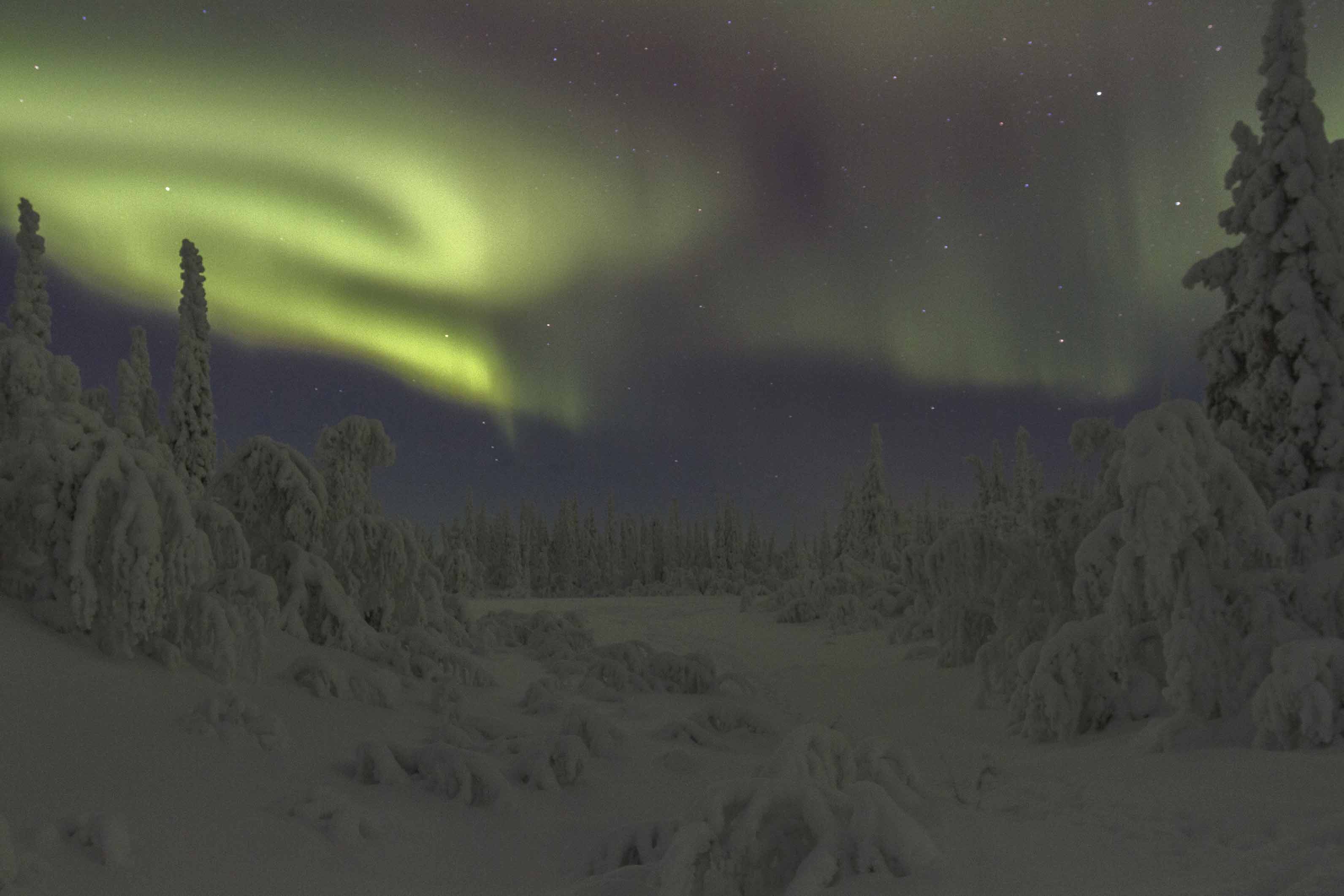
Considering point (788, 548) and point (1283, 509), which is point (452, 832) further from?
point (788, 548)

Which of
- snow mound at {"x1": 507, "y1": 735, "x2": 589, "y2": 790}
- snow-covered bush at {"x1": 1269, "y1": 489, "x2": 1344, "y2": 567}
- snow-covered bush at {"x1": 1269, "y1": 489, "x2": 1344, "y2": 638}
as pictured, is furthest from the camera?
snow-covered bush at {"x1": 1269, "y1": 489, "x2": 1344, "y2": 567}

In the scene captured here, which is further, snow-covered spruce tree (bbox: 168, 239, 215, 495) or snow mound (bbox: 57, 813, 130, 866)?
snow-covered spruce tree (bbox: 168, 239, 215, 495)

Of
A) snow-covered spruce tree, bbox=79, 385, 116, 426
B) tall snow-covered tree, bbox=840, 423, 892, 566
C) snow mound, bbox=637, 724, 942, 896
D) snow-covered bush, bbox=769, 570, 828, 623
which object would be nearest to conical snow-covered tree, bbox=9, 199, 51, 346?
snow-covered spruce tree, bbox=79, 385, 116, 426

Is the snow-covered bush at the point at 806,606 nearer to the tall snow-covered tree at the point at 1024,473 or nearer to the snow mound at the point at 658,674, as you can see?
the snow mound at the point at 658,674

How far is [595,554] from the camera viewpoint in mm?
90000

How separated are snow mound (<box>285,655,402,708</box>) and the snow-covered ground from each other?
0.11 metres

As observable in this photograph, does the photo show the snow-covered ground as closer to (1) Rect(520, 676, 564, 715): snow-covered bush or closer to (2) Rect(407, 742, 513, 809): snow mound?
(2) Rect(407, 742, 513, 809): snow mound

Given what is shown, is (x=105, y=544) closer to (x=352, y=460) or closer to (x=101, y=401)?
(x=352, y=460)

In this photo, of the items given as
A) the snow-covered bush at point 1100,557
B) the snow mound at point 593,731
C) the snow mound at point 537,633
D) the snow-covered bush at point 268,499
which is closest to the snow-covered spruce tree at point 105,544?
the snow mound at point 593,731

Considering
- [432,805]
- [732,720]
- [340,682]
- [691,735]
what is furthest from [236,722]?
[732,720]

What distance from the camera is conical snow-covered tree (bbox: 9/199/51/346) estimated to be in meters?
20.9

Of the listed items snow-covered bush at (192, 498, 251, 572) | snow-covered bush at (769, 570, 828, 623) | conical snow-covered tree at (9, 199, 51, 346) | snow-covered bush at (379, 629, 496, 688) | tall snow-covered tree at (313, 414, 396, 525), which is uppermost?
conical snow-covered tree at (9, 199, 51, 346)

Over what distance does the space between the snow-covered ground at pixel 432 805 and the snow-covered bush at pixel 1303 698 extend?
10.4 inches

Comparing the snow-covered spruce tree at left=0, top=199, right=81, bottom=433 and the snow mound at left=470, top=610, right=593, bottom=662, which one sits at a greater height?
the snow-covered spruce tree at left=0, top=199, right=81, bottom=433
